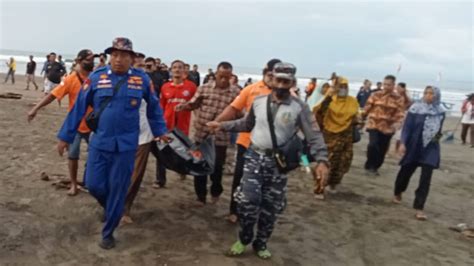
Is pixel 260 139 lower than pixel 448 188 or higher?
higher

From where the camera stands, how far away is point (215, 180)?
590 centimetres

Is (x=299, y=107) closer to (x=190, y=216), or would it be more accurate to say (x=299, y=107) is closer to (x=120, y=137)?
(x=120, y=137)

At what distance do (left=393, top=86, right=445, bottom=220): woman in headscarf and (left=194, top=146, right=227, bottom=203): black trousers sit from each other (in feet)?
8.72

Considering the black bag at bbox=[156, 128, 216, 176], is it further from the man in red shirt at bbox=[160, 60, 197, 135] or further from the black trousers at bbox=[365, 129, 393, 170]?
the black trousers at bbox=[365, 129, 393, 170]

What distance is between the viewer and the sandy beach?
436 cm

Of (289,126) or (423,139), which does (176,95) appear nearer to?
(289,126)

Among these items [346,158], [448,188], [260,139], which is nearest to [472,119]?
[448,188]

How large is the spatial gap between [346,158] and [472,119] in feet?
33.9

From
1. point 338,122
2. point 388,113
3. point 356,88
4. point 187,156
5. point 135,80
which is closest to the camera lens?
point 135,80

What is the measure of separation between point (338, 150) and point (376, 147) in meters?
2.19

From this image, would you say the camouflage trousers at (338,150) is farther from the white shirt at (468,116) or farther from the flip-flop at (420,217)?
the white shirt at (468,116)

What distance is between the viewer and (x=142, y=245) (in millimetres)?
4516

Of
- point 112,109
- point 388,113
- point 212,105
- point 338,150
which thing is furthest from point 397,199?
point 112,109

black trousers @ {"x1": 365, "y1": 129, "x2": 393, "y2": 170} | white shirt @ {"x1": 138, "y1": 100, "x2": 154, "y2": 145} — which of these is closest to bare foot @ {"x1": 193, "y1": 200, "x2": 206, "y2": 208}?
white shirt @ {"x1": 138, "y1": 100, "x2": 154, "y2": 145}
